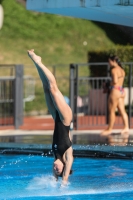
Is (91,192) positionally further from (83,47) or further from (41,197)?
(83,47)

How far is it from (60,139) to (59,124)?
0.20m

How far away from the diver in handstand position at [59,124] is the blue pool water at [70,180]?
1.15ft

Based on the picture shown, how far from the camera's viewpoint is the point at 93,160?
11.1 metres

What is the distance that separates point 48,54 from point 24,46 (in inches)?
42.7

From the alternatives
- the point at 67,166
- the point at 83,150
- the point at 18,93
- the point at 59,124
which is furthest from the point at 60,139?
the point at 18,93

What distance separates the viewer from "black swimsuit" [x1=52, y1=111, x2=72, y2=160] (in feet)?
28.0

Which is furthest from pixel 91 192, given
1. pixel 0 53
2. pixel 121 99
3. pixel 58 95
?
pixel 0 53

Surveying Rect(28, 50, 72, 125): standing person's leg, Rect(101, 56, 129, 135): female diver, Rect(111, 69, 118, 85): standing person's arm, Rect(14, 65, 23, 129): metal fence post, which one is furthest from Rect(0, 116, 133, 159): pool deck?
Rect(28, 50, 72, 125): standing person's leg

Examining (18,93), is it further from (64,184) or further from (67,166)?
(67,166)

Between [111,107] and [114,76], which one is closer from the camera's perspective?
[114,76]

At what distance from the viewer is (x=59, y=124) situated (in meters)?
8.61

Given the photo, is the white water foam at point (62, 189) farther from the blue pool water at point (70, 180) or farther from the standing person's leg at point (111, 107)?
the standing person's leg at point (111, 107)

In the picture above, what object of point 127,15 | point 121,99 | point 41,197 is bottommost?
point 41,197

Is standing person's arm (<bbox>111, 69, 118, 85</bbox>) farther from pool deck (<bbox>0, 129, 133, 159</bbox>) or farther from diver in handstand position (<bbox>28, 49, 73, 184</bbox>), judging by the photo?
diver in handstand position (<bbox>28, 49, 73, 184</bbox>)
